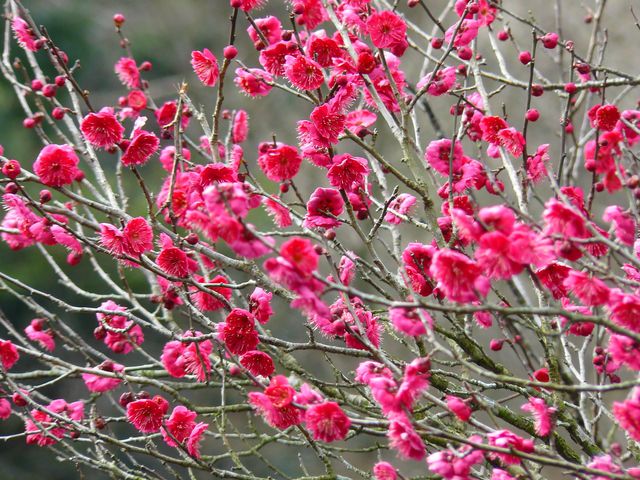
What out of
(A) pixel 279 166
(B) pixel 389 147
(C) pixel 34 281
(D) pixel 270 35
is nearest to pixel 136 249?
(A) pixel 279 166

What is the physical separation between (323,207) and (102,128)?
0.70 metres

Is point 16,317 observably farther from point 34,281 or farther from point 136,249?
point 136,249

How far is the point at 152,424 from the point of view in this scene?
2.22 m

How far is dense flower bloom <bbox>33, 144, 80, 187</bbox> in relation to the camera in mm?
2174

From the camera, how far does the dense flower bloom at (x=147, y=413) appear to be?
85.1 inches

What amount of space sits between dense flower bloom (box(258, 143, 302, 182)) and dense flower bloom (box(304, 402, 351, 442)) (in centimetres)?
71

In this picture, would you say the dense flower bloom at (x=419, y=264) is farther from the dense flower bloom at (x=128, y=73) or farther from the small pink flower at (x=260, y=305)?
the dense flower bloom at (x=128, y=73)

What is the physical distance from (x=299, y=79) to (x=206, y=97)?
10418 millimetres

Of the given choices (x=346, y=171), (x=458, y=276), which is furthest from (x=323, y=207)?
(x=458, y=276)

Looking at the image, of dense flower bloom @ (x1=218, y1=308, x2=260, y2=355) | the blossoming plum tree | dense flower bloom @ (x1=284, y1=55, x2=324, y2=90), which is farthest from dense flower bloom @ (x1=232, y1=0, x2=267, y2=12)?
dense flower bloom @ (x1=218, y1=308, x2=260, y2=355)

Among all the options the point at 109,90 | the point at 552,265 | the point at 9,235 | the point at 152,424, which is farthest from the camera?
the point at 109,90

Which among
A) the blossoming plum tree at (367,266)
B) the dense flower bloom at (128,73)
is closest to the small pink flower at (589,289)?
the blossoming plum tree at (367,266)

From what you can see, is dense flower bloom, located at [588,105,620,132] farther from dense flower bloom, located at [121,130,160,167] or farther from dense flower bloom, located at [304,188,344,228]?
dense flower bloom, located at [121,130,160,167]

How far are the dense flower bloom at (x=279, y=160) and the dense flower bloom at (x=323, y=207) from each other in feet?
0.31
